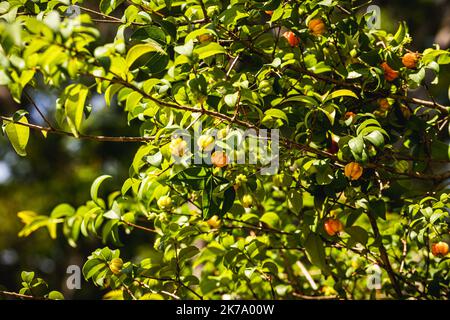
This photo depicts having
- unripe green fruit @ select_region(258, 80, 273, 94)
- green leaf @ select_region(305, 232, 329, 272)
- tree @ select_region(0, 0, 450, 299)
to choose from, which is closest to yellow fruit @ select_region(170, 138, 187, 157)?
tree @ select_region(0, 0, 450, 299)

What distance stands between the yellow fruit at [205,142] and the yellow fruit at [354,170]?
0.31 metres

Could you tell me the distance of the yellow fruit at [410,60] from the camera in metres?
1.22

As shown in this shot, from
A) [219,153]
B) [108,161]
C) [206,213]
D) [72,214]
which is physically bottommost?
[108,161]

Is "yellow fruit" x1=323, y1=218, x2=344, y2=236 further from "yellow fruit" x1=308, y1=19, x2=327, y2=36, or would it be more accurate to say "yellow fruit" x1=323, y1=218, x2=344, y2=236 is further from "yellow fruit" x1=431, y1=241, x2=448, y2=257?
"yellow fruit" x1=308, y1=19, x2=327, y2=36

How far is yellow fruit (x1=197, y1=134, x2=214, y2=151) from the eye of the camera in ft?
3.33

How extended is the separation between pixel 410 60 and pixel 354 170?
0.96ft

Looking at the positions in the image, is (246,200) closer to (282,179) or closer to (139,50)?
(282,179)

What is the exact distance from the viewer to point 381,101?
1.31 metres

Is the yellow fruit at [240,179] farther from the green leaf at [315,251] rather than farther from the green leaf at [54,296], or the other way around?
the green leaf at [54,296]

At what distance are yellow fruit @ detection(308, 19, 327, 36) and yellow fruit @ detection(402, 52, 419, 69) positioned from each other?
0.19 m

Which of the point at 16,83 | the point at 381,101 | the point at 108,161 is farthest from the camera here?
the point at 108,161

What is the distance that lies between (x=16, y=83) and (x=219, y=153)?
380mm
